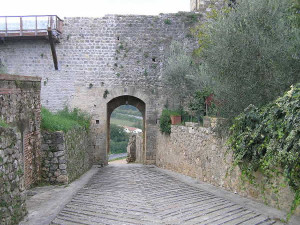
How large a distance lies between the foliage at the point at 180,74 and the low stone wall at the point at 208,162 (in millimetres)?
2114

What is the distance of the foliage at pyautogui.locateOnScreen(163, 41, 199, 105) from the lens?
51.9ft

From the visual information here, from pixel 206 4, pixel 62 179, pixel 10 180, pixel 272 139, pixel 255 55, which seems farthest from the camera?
pixel 206 4

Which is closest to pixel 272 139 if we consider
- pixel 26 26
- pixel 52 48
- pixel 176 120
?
pixel 176 120

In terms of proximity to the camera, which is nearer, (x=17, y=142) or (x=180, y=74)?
(x=17, y=142)

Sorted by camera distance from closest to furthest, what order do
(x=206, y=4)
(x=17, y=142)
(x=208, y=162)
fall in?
(x=17, y=142), (x=208, y=162), (x=206, y=4)

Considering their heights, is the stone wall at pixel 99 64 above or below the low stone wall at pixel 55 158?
above

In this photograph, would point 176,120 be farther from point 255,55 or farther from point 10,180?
point 10,180

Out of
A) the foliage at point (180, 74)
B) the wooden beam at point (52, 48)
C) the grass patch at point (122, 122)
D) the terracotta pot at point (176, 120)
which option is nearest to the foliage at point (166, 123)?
the terracotta pot at point (176, 120)

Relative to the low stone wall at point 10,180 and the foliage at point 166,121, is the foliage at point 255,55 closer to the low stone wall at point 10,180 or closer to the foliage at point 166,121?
the low stone wall at point 10,180

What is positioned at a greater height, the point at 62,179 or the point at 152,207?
the point at 62,179

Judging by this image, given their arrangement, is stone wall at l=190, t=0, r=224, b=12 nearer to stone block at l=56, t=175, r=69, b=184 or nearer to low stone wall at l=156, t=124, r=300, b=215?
low stone wall at l=156, t=124, r=300, b=215

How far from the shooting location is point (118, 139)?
2458 inches

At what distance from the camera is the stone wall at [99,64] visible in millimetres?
17594

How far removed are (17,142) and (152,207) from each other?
3.13m
